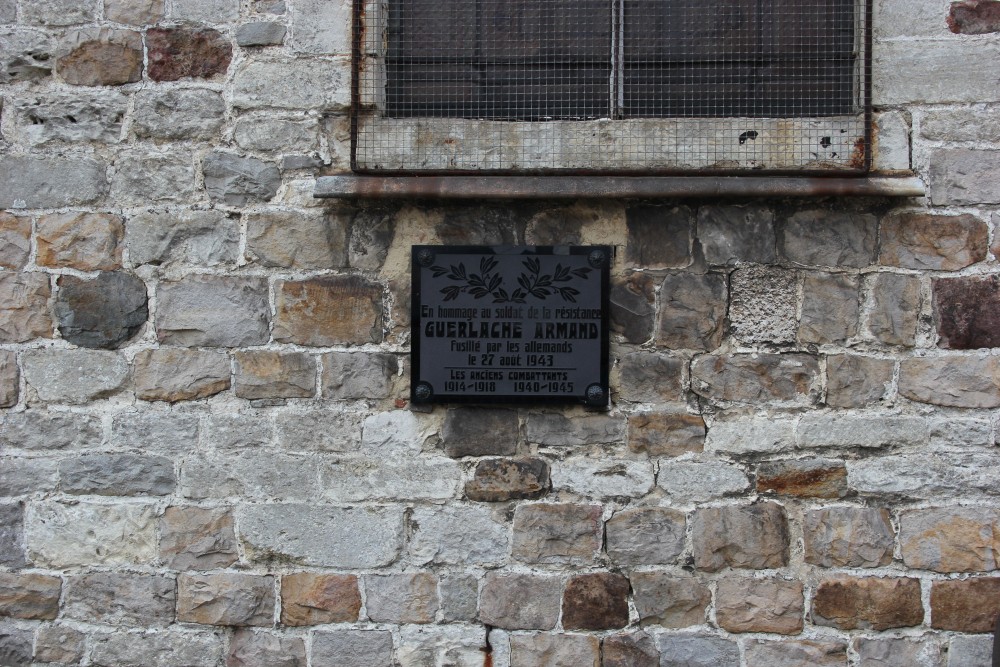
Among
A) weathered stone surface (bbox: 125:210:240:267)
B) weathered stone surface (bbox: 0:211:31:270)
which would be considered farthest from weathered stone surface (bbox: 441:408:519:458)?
weathered stone surface (bbox: 0:211:31:270)

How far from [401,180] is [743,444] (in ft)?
4.51

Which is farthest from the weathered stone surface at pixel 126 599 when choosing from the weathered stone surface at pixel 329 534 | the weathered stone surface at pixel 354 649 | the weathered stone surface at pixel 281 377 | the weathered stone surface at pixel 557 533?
the weathered stone surface at pixel 557 533

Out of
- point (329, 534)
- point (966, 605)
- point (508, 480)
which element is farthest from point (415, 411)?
point (966, 605)

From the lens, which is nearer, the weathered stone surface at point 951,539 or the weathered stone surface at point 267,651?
the weathered stone surface at point 951,539

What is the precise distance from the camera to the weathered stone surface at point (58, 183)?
2.82m

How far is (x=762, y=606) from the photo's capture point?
2.66 meters

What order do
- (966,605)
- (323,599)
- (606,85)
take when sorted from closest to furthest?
(966,605), (323,599), (606,85)

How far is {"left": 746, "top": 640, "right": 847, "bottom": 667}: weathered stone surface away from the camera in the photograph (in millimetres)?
2639

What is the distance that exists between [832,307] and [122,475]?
2361 mm

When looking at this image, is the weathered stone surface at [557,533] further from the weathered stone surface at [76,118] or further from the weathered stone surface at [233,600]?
the weathered stone surface at [76,118]

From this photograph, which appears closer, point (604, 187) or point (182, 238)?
point (604, 187)

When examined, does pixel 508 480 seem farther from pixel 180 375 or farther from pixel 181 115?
pixel 181 115

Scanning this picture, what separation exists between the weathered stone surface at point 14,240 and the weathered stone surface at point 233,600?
1224mm

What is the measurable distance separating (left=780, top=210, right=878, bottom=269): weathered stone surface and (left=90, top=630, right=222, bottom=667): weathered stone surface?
225 centimetres
